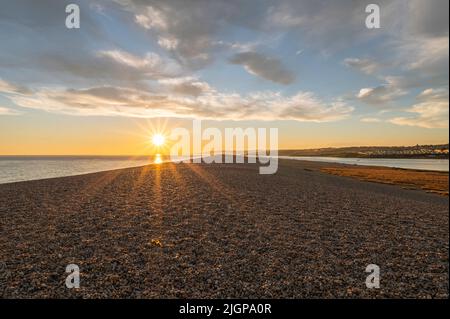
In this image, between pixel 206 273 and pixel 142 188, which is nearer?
pixel 206 273

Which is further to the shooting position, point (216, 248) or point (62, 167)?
point (62, 167)

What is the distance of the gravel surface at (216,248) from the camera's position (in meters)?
8.97

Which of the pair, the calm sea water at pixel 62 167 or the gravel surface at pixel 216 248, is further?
the calm sea water at pixel 62 167

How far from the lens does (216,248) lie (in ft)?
40.2

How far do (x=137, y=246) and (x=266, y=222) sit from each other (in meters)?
8.37

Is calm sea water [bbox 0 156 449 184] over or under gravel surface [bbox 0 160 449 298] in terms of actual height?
over

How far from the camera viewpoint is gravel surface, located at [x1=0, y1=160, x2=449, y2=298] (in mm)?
8969

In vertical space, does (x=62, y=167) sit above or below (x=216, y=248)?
above

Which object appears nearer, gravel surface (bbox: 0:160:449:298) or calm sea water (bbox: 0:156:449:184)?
gravel surface (bbox: 0:160:449:298)
